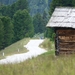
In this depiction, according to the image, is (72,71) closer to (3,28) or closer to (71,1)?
(71,1)

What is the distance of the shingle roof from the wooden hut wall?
1.85 feet

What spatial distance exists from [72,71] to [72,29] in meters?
12.5

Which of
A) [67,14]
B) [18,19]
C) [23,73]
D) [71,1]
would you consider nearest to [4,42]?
[18,19]

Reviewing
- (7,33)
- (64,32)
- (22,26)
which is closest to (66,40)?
(64,32)

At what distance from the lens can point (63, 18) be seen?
22.0m

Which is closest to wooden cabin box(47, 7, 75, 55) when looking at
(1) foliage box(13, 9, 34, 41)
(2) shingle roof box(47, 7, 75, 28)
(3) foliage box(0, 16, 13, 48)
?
(2) shingle roof box(47, 7, 75, 28)

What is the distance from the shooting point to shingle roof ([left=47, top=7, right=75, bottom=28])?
21.5 metres

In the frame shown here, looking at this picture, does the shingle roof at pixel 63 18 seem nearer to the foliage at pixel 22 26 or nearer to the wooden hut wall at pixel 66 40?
the wooden hut wall at pixel 66 40

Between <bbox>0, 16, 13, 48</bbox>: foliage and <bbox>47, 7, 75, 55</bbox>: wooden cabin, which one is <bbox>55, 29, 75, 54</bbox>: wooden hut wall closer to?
<bbox>47, 7, 75, 55</bbox>: wooden cabin

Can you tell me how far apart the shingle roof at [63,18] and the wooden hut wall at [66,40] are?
563 mm

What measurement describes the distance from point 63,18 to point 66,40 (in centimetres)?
148

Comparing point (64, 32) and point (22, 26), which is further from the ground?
point (64, 32)

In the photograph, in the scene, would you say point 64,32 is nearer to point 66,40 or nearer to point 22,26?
point 66,40

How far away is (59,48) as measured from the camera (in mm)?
22266
